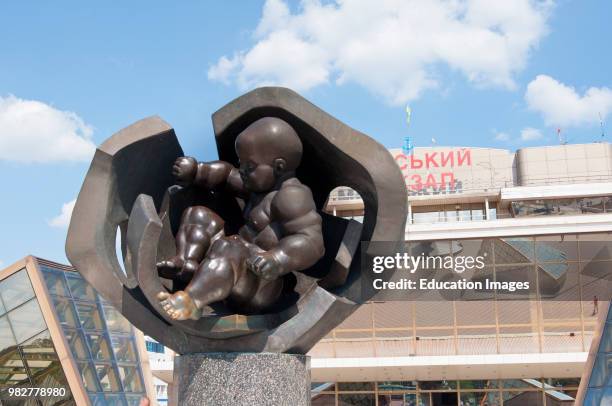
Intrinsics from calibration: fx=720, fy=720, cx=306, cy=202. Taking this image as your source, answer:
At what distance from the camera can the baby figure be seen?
Result: 17.9ft

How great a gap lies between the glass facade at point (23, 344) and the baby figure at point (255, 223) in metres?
14.7

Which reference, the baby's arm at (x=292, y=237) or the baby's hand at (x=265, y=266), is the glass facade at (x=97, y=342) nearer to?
the baby's arm at (x=292, y=237)

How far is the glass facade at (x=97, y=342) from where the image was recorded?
64.2ft

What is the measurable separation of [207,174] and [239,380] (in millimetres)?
1689

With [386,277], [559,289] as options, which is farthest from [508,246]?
[386,277]

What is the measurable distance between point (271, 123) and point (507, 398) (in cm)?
2447

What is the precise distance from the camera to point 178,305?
4934mm

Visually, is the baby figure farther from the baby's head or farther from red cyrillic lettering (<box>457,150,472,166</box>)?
red cyrillic lettering (<box>457,150,472,166</box>)

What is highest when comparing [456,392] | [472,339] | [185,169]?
[472,339]

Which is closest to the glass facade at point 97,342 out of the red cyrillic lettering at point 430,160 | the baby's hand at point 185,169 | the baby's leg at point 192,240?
the baby's leg at point 192,240

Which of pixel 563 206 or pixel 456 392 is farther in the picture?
pixel 563 206

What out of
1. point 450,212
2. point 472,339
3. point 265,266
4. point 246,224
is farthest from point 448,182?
point 265,266

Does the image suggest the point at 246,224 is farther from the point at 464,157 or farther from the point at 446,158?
the point at 464,157

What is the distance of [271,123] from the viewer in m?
5.77
